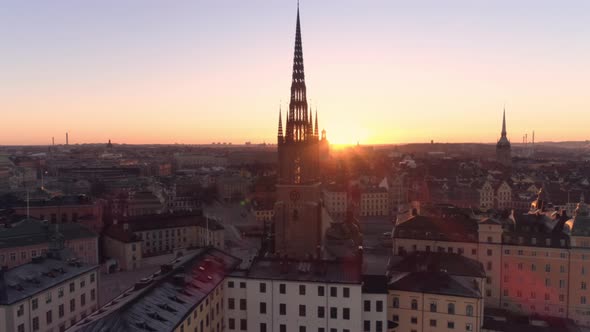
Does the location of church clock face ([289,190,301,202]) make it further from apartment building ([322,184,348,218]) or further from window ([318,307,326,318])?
apartment building ([322,184,348,218])

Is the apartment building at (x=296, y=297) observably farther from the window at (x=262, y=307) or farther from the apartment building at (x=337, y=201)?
the apartment building at (x=337, y=201)

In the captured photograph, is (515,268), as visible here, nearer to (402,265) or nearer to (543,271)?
(543,271)

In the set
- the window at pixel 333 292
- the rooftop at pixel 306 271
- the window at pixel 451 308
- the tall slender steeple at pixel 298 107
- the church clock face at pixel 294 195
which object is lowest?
the window at pixel 451 308

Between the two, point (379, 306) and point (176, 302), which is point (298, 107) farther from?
point (176, 302)

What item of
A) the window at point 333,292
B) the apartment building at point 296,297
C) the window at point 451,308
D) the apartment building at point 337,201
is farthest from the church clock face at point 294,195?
the apartment building at point 337,201

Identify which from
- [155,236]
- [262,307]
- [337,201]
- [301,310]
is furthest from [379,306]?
[337,201]

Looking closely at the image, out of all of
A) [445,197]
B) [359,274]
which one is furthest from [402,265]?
[445,197]
